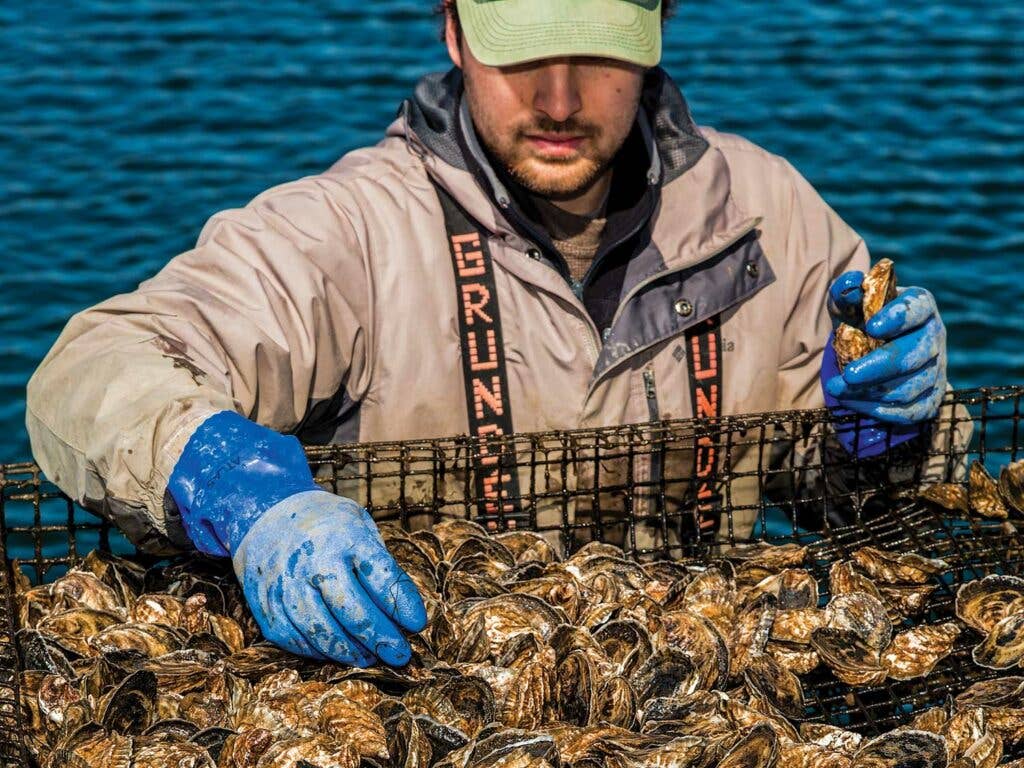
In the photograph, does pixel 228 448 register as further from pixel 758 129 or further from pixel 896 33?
pixel 896 33

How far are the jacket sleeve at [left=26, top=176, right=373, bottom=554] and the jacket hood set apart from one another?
0.36m

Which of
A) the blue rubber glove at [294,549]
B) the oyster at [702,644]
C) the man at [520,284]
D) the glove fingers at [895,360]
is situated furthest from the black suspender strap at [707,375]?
the blue rubber glove at [294,549]

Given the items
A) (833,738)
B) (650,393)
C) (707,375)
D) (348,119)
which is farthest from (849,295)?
(348,119)

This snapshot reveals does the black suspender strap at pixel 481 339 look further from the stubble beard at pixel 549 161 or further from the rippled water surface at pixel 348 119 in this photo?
the rippled water surface at pixel 348 119

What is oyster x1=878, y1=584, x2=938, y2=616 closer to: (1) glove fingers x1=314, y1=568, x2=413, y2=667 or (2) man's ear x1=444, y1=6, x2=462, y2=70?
(1) glove fingers x1=314, y1=568, x2=413, y2=667

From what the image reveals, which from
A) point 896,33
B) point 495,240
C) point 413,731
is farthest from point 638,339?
point 896,33

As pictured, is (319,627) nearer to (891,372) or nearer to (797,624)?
(797,624)

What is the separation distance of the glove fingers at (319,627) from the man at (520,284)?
583 mm

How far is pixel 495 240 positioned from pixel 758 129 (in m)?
6.76

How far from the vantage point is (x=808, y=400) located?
4.86 m

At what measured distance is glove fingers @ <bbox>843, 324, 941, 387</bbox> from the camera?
4.03 m

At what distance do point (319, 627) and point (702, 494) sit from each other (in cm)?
155

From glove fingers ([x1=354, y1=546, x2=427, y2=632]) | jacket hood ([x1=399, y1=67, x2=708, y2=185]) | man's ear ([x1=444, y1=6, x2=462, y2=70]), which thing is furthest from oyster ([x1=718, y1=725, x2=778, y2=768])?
man's ear ([x1=444, y1=6, x2=462, y2=70])

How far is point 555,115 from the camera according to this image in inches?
171
